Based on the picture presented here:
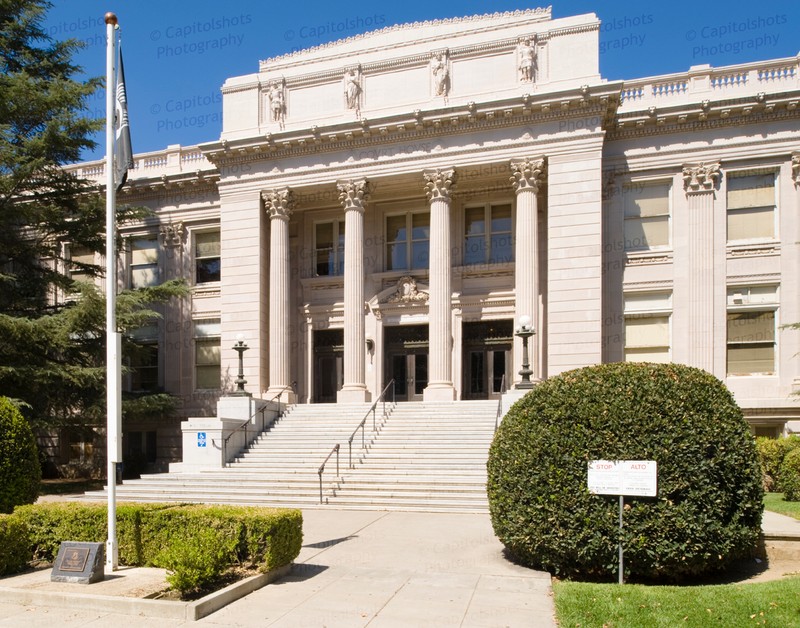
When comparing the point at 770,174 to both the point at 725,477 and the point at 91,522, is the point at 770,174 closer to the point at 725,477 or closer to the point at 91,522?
the point at 725,477

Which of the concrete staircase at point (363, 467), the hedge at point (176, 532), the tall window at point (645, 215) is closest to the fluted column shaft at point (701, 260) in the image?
the tall window at point (645, 215)

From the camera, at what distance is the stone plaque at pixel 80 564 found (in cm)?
862

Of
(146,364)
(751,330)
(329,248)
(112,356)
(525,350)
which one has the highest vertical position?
(329,248)

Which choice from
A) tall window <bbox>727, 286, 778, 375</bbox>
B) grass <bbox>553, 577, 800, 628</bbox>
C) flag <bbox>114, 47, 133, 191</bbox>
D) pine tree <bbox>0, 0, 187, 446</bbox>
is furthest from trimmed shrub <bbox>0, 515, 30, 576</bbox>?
tall window <bbox>727, 286, 778, 375</bbox>

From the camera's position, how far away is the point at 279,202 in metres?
26.0

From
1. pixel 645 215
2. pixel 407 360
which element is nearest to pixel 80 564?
pixel 407 360

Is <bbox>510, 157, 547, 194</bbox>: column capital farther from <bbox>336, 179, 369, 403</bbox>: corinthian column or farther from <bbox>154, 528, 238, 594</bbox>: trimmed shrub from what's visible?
<bbox>154, 528, 238, 594</bbox>: trimmed shrub

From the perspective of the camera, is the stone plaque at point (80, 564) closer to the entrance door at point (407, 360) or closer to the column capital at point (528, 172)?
the entrance door at point (407, 360)

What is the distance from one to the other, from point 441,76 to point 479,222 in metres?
5.81

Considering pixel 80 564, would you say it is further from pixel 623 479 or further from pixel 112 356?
pixel 623 479

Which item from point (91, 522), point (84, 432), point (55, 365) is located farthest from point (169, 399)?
point (91, 522)

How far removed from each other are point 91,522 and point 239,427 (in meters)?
10.6

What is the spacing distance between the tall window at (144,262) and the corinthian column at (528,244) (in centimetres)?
1670

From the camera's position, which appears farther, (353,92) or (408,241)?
(408,241)
